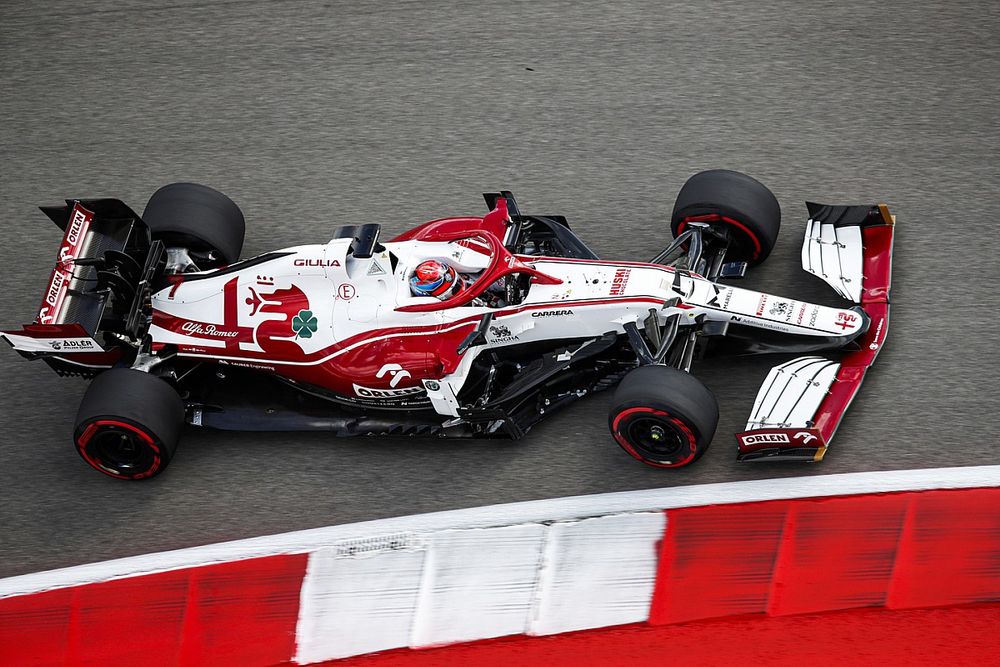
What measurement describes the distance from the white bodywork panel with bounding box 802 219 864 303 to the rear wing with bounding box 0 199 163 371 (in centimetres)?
411

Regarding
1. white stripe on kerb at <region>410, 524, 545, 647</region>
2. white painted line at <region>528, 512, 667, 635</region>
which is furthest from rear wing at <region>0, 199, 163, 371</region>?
white painted line at <region>528, 512, 667, 635</region>

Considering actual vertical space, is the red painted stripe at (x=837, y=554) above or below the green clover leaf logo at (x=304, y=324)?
below

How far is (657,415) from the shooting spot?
5.91 metres

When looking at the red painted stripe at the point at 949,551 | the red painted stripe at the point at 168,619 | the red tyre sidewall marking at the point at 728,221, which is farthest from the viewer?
the red tyre sidewall marking at the point at 728,221

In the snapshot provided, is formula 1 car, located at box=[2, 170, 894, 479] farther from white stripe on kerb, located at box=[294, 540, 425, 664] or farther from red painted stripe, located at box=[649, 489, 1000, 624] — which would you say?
white stripe on kerb, located at box=[294, 540, 425, 664]

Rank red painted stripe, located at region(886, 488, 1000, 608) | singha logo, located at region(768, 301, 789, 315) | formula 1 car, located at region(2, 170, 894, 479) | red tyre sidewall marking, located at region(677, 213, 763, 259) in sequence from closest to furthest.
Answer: red painted stripe, located at region(886, 488, 1000, 608) → formula 1 car, located at region(2, 170, 894, 479) → singha logo, located at region(768, 301, 789, 315) → red tyre sidewall marking, located at region(677, 213, 763, 259)

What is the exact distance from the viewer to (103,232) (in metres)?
Result: 6.99

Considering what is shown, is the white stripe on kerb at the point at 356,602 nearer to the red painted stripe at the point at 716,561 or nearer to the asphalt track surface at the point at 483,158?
the asphalt track surface at the point at 483,158

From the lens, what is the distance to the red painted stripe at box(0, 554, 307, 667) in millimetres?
5992

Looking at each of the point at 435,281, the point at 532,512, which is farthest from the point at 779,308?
the point at 435,281

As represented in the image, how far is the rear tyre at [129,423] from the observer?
6.29 metres

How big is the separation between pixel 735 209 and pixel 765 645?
8.78 feet

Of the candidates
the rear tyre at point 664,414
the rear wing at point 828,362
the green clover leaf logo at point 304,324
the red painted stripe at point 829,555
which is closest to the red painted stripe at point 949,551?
the red painted stripe at point 829,555

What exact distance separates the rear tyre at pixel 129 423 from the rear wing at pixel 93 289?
32cm
